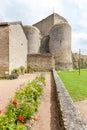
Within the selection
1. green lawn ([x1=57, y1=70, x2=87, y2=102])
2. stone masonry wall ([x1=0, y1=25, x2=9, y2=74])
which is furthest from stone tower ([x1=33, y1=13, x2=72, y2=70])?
green lawn ([x1=57, y1=70, x2=87, y2=102])

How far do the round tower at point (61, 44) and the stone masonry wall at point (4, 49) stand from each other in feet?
52.9

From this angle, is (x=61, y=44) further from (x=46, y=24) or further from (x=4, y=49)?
(x=4, y=49)

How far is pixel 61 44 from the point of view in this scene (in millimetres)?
32969

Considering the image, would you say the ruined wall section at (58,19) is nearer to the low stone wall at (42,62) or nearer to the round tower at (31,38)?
the round tower at (31,38)

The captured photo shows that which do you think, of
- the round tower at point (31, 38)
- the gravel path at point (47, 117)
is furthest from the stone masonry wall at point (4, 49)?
the round tower at point (31, 38)

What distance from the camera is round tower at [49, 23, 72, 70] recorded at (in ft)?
108

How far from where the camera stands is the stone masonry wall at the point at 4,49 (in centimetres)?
1789

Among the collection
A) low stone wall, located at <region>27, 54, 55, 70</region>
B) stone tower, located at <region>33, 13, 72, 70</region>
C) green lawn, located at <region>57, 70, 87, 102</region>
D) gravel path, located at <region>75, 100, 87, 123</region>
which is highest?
stone tower, located at <region>33, 13, 72, 70</region>

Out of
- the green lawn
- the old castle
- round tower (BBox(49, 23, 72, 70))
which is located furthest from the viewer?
round tower (BBox(49, 23, 72, 70))

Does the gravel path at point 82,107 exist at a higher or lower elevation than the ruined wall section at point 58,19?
lower

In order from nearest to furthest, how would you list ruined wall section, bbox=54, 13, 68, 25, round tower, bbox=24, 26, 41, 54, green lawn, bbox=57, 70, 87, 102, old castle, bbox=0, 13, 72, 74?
green lawn, bbox=57, 70, 87, 102 < old castle, bbox=0, 13, 72, 74 < round tower, bbox=24, 26, 41, 54 < ruined wall section, bbox=54, 13, 68, 25

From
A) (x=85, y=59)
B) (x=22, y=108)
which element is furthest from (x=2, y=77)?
(x=85, y=59)

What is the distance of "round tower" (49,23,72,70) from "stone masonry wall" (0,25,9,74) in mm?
16111

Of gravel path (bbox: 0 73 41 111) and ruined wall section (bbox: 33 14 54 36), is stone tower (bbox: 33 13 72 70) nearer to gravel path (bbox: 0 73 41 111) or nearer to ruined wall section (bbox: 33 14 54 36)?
ruined wall section (bbox: 33 14 54 36)
